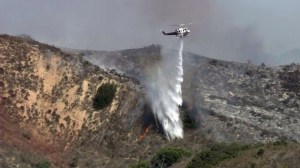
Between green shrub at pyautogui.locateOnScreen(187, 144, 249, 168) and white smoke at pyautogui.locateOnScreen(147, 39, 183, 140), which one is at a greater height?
white smoke at pyautogui.locateOnScreen(147, 39, 183, 140)

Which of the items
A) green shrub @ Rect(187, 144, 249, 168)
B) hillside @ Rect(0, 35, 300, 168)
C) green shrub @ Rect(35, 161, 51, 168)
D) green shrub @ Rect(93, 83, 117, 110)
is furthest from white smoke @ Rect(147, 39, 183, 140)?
green shrub @ Rect(187, 144, 249, 168)

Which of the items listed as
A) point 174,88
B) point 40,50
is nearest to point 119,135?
point 174,88

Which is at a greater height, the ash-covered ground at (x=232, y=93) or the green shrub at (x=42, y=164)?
the ash-covered ground at (x=232, y=93)

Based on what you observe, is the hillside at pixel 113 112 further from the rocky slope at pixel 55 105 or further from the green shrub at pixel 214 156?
the green shrub at pixel 214 156

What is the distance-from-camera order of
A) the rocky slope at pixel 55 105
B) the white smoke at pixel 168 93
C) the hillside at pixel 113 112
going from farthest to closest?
the white smoke at pixel 168 93, the rocky slope at pixel 55 105, the hillside at pixel 113 112

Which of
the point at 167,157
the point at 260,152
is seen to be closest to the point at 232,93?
the point at 167,157

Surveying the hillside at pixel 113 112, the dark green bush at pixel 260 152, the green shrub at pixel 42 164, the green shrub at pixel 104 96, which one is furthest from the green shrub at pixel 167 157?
the green shrub at pixel 104 96

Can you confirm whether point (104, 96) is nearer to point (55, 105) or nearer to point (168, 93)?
point (55, 105)

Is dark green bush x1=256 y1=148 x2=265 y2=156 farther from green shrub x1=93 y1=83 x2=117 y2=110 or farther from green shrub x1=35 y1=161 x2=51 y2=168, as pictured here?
green shrub x1=93 y1=83 x2=117 y2=110
